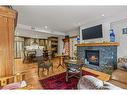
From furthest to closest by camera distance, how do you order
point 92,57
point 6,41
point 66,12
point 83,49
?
point 83,49
point 92,57
point 66,12
point 6,41

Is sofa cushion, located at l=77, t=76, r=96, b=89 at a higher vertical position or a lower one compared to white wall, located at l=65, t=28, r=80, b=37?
lower

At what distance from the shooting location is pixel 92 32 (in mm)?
5613

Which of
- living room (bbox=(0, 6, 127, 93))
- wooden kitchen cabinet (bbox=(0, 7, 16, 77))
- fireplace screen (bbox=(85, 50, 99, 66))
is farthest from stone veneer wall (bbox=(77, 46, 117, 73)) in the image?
wooden kitchen cabinet (bbox=(0, 7, 16, 77))

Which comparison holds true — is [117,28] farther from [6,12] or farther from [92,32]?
[6,12]

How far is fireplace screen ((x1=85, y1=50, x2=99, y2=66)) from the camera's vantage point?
5.46m

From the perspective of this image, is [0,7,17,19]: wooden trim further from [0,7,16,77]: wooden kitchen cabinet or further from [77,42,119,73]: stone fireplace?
[77,42,119,73]: stone fireplace

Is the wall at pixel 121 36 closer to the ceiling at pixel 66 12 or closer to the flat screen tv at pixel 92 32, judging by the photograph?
the ceiling at pixel 66 12

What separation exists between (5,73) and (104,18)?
428cm

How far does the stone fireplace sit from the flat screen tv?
40 cm

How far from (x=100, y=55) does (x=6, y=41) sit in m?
4.11

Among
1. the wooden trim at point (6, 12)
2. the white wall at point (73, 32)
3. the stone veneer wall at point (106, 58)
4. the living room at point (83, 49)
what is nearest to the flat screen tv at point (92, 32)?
the living room at point (83, 49)

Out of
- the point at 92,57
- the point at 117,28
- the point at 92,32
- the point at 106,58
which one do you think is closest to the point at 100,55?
the point at 106,58
